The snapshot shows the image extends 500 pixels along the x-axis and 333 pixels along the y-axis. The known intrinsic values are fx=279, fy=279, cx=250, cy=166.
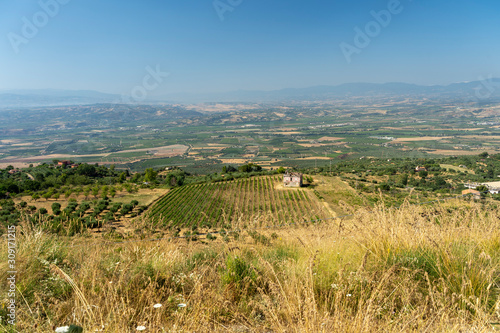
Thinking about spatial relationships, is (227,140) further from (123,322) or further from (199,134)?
(123,322)

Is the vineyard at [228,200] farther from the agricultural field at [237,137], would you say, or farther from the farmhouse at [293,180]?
the agricultural field at [237,137]

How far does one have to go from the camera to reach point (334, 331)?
141 cm

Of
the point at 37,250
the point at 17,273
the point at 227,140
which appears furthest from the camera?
the point at 227,140

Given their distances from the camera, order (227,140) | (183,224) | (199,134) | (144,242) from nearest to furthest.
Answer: (144,242) → (183,224) → (227,140) → (199,134)

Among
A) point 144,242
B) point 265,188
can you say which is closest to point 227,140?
point 265,188

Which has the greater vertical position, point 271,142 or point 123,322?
point 123,322

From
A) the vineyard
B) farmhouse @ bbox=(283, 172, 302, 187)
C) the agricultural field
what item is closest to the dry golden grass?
the vineyard

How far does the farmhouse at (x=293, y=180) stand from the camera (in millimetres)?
40156

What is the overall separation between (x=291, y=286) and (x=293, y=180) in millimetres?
38818

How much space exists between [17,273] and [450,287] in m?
3.33

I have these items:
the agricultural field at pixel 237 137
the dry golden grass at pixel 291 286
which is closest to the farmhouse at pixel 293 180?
→ the agricultural field at pixel 237 137

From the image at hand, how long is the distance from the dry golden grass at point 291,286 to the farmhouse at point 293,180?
37364 mm

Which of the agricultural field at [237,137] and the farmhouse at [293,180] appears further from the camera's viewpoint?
the agricultural field at [237,137]

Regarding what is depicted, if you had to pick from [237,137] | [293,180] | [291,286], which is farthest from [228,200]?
[237,137]
